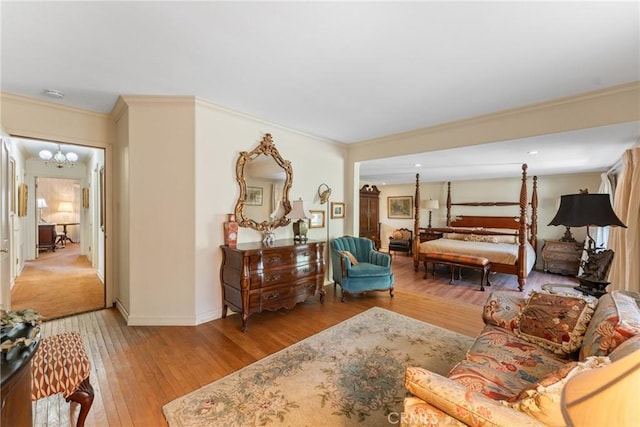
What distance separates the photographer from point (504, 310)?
215cm

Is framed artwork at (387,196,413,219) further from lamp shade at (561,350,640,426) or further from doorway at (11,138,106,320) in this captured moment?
lamp shade at (561,350,640,426)

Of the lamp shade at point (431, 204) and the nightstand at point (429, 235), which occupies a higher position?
the lamp shade at point (431, 204)

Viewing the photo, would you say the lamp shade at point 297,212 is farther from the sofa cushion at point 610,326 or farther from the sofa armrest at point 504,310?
the sofa cushion at point 610,326

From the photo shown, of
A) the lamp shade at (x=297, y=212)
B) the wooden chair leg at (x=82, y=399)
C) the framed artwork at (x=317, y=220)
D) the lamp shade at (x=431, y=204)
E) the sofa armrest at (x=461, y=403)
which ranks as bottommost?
the wooden chair leg at (x=82, y=399)

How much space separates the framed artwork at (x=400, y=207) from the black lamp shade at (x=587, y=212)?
6.45 metres

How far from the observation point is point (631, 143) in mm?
3420

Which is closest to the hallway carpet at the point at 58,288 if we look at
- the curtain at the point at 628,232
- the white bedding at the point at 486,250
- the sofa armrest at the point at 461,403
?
the sofa armrest at the point at 461,403

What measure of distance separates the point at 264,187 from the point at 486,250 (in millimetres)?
4358

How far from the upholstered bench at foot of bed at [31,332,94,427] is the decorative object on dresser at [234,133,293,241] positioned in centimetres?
199

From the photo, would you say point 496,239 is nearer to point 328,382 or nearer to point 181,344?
point 328,382

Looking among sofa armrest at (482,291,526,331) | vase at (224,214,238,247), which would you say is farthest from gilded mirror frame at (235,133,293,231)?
sofa armrest at (482,291,526,331)

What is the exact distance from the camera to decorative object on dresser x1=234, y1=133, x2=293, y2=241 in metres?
3.46

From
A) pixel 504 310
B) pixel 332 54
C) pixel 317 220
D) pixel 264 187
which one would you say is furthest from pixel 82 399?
pixel 317 220

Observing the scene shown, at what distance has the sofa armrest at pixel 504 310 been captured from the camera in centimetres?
207
